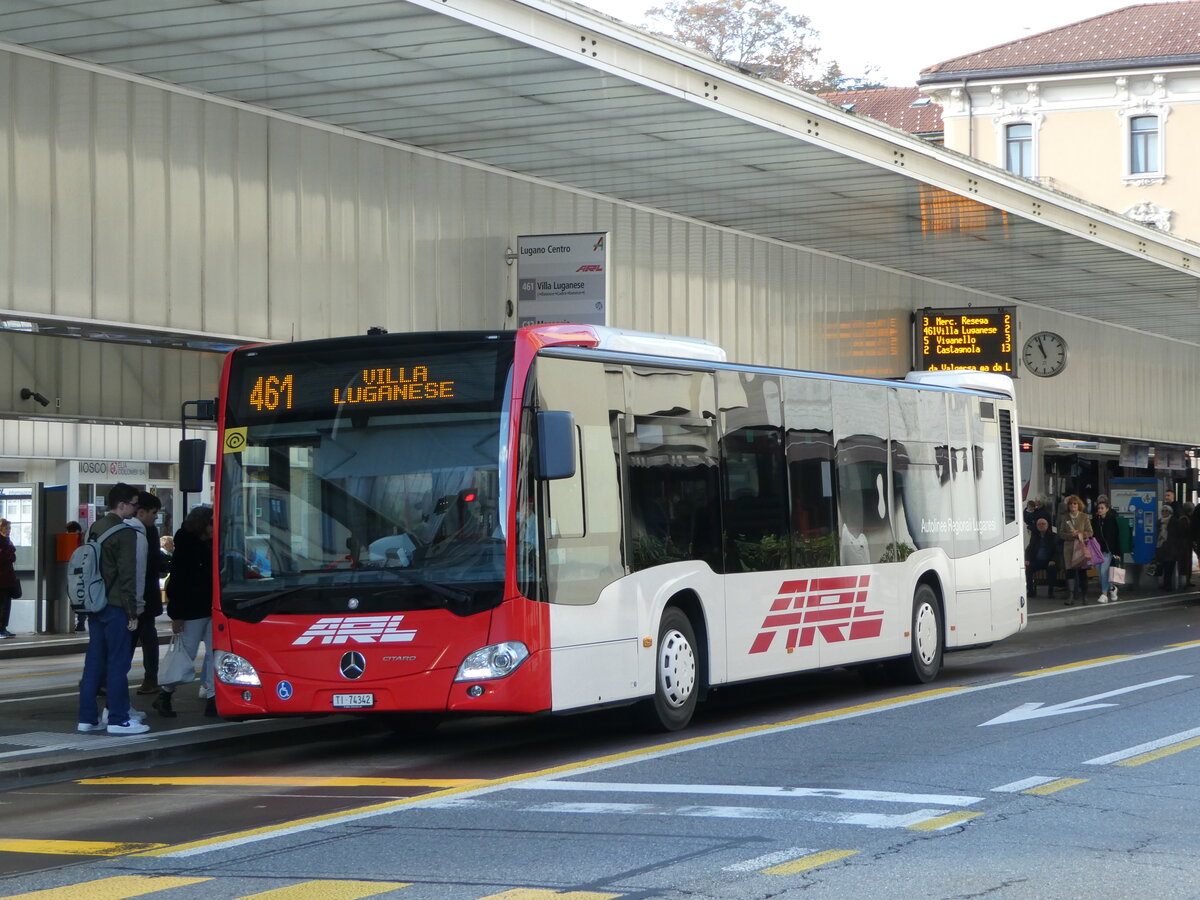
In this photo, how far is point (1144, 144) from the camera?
61875 millimetres

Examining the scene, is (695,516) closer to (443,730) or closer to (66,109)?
(443,730)

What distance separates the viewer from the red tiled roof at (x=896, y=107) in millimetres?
72375

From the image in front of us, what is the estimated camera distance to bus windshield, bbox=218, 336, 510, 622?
10930mm

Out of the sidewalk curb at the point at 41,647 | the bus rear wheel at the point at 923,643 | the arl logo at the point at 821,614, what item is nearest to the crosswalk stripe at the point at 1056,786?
the arl logo at the point at 821,614

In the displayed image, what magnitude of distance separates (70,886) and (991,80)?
61.1 metres

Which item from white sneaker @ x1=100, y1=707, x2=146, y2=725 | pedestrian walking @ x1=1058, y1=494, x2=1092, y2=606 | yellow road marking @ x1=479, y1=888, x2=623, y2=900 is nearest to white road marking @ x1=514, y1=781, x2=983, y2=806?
yellow road marking @ x1=479, y1=888, x2=623, y2=900

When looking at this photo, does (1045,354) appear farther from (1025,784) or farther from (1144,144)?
(1144,144)

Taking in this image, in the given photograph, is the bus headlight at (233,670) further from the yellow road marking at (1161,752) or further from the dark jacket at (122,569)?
the yellow road marking at (1161,752)

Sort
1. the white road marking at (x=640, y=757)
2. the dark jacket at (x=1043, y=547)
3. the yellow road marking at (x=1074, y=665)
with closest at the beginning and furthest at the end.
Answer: the white road marking at (x=640, y=757) → the yellow road marking at (x=1074, y=665) → the dark jacket at (x=1043, y=547)

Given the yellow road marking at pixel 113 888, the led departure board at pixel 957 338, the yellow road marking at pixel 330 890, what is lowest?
the yellow road marking at pixel 113 888

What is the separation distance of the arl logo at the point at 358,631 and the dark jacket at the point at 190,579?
10.0ft

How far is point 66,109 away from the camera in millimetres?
13789

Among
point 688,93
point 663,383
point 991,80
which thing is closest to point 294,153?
point 688,93

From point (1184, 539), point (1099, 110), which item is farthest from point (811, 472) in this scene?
point (1099, 110)
